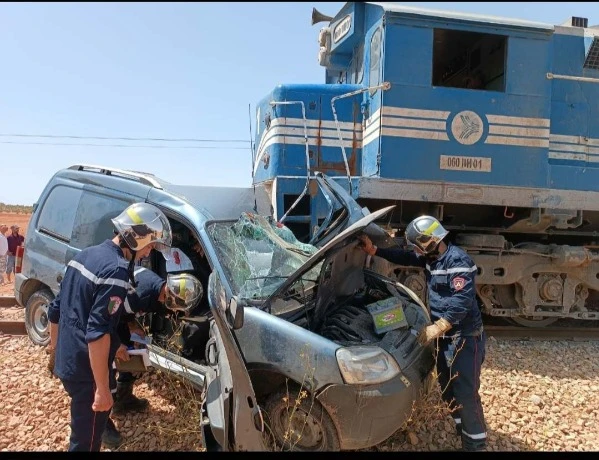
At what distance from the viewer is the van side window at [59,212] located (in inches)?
175

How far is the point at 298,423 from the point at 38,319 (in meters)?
3.69

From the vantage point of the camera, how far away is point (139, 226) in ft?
9.29

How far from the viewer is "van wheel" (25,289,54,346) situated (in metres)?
4.85

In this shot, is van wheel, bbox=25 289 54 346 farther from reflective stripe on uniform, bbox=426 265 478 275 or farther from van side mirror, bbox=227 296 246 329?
reflective stripe on uniform, bbox=426 265 478 275

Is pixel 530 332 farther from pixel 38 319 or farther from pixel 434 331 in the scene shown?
pixel 38 319

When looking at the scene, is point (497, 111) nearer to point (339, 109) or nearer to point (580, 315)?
point (339, 109)

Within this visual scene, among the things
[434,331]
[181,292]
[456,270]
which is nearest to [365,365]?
[434,331]

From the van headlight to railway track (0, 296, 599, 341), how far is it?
3571 mm

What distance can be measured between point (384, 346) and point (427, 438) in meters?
0.95

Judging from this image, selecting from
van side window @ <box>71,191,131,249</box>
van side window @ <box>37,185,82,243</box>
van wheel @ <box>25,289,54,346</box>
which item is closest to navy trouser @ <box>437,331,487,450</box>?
van side window @ <box>71,191,131,249</box>
